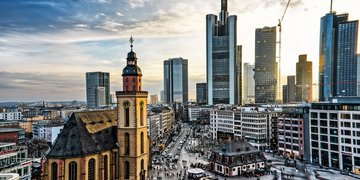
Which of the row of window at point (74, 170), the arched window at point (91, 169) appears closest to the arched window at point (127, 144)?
the row of window at point (74, 170)

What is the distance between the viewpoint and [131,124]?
53.9 meters

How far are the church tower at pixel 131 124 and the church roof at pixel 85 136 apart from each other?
2.67 meters

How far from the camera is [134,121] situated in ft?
176

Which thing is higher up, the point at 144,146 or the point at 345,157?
the point at 144,146

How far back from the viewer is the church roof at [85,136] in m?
47.8

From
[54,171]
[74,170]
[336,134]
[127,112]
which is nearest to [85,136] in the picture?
[74,170]

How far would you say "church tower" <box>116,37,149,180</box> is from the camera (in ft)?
176

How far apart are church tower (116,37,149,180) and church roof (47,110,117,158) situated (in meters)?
2.67

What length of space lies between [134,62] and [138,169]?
2012 centimetres

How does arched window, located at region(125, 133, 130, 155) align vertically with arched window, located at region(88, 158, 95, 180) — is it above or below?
above

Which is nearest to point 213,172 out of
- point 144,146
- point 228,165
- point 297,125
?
point 228,165

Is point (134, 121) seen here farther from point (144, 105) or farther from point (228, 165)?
point (228, 165)

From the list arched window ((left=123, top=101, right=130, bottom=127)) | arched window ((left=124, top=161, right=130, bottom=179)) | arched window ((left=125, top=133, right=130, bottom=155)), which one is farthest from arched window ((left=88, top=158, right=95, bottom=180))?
arched window ((left=123, top=101, right=130, bottom=127))

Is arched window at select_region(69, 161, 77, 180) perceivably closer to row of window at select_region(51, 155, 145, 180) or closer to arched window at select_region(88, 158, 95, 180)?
row of window at select_region(51, 155, 145, 180)
